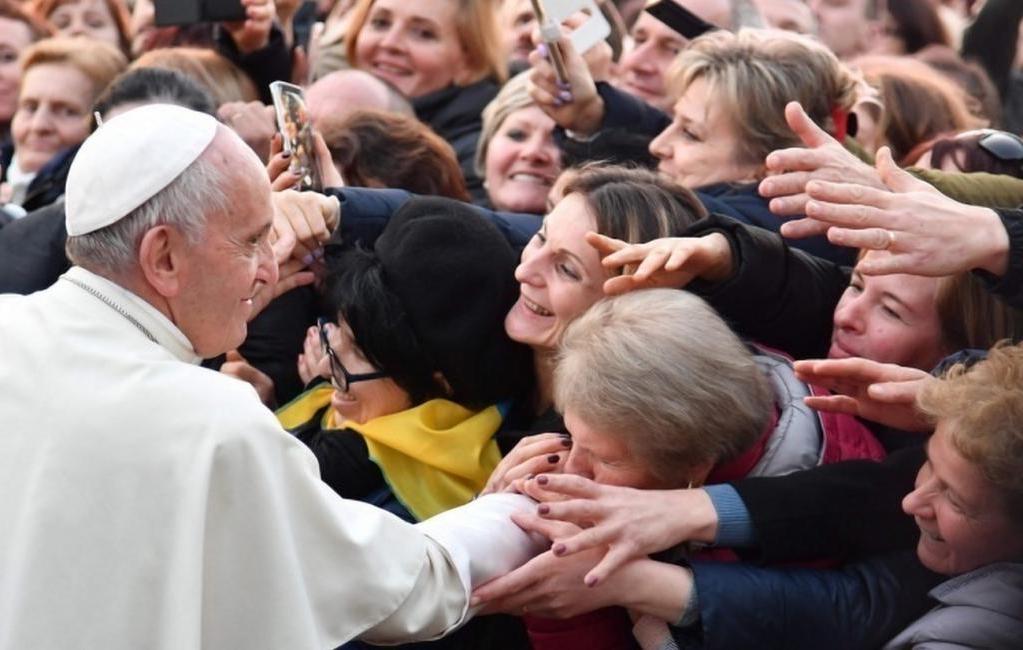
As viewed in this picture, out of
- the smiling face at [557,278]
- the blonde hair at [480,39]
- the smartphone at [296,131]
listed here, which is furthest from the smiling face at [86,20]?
the smiling face at [557,278]

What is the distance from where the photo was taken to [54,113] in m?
7.07

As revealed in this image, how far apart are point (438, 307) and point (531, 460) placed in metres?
0.59

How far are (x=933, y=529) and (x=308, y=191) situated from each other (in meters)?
2.03

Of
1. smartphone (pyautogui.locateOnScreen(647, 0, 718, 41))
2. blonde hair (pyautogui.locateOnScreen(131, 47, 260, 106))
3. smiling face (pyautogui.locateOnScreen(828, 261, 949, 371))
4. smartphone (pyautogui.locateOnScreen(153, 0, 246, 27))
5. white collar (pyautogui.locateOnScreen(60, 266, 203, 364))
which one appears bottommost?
blonde hair (pyautogui.locateOnScreen(131, 47, 260, 106))

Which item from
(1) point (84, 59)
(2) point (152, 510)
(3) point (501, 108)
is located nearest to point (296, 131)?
(3) point (501, 108)

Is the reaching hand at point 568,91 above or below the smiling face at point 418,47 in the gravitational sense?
above

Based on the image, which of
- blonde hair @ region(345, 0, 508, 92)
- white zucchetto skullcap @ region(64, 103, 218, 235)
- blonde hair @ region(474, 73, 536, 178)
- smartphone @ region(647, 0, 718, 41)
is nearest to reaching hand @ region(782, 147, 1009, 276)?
white zucchetto skullcap @ region(64, 103, 218, 235)

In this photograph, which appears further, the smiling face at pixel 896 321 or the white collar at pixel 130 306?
the smiling face at pixel 896 321

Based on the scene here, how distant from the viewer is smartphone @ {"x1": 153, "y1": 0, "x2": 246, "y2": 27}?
6.33 meters

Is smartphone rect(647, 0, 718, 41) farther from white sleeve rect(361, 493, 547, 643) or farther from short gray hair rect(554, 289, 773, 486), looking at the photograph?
white sleeve rect(361, 493, 547, 643)

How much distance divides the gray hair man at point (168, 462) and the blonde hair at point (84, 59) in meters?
3.71

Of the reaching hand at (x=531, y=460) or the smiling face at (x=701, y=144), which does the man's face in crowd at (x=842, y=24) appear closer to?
the smiling face at (x=701, y=144)

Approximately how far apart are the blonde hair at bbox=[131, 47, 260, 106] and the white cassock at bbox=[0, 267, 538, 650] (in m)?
2.77

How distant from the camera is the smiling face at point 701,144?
16.3ft
